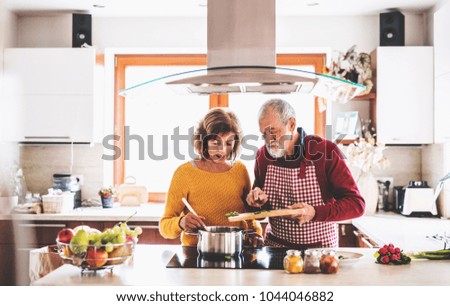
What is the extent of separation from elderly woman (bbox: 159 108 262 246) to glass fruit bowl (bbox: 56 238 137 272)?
461 mm

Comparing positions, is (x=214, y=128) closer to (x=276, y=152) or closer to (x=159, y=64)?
(x=276, y=152)

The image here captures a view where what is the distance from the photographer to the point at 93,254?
1.76 m

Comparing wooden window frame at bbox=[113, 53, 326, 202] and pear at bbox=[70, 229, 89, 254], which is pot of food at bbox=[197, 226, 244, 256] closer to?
pear at bbox=[70, 229, 89, 254]

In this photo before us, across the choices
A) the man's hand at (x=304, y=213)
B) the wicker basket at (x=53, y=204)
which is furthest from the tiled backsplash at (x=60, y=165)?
the man's hand at (x=304, y=213)

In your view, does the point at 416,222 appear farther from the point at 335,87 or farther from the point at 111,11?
the point at 111,11

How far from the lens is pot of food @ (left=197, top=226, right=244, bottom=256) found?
201 centimetres

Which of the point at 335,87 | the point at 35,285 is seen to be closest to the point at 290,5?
the point at 335,87

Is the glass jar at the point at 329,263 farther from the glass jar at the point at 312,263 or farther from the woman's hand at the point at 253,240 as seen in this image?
the woman's hand at the point at 253,240

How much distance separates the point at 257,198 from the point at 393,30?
7.19 feet

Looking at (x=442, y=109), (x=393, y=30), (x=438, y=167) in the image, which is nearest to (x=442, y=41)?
(x=442, y=109)

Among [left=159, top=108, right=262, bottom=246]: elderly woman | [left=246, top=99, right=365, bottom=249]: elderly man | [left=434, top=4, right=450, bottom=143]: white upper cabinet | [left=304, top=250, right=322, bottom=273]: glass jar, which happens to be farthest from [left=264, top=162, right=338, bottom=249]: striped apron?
[left=434, top=4, right=450, bottom=143]: white upper cabinet

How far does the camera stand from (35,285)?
1.66 metres

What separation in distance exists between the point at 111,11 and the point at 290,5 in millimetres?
1277

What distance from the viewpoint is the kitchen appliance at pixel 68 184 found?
3.87 meters
